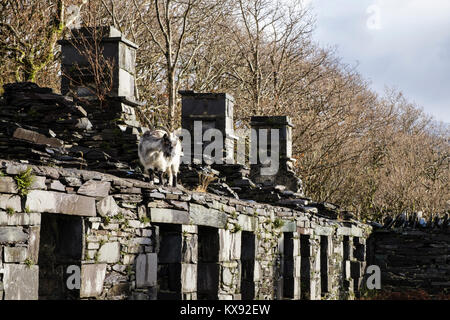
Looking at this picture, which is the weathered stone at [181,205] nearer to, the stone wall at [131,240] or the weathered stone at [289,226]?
the stone wall at [131,240]

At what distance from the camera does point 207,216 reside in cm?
1223

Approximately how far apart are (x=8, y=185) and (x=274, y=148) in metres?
14.4

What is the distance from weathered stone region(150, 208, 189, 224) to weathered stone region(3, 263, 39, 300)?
2611 millimetres

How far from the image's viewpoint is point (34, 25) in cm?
2098

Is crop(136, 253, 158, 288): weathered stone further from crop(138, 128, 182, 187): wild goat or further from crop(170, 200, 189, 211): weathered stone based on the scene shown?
crop(138, 128, 182, 187): wild goat

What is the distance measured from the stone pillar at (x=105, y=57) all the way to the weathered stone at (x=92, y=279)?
6.79 meters

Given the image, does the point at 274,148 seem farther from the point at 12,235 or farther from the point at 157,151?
the point at 12,235

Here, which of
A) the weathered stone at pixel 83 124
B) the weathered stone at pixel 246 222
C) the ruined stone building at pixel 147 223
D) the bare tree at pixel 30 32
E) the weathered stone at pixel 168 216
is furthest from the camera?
the bare tree at pixel 30 32

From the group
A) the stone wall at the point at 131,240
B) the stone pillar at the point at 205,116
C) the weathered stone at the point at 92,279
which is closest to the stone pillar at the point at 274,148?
the stone pillar at the point at 205,116

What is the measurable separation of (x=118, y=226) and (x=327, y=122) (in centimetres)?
2053

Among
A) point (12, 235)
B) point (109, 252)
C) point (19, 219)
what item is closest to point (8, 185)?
point (19, 219)

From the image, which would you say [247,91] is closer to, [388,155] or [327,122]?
[327,122]

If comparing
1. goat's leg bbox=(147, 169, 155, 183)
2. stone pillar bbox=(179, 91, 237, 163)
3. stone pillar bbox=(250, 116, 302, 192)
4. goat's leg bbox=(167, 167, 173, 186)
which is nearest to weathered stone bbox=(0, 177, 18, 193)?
goat's leg bbox=(147, 169, 155, 183)

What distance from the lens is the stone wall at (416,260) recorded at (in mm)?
22172
